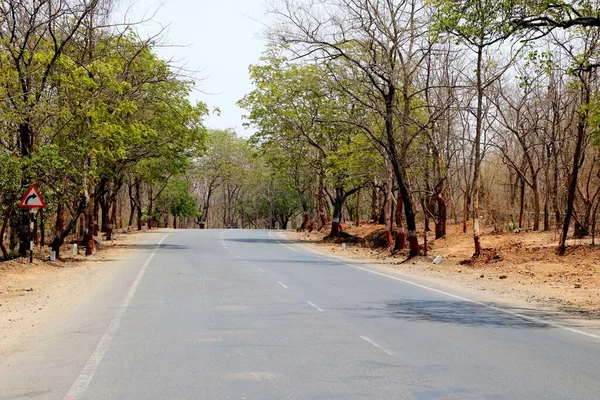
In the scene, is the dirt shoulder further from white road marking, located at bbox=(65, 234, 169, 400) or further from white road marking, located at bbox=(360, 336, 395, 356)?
white road marking, located at bbox=(360, 336, 395, 356)

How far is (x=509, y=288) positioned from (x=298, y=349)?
1272cm

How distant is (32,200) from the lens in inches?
986

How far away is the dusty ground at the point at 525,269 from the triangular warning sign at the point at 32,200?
526 inches

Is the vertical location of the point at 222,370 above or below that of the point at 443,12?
below

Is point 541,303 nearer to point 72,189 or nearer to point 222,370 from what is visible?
point 222,370

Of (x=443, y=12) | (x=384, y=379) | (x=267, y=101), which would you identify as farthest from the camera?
(x=267, y=101)

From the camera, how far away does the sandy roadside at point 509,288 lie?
52.7ft

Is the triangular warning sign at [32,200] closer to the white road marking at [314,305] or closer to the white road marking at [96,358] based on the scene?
the white road marking at [96,358]

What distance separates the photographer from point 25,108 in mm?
24625

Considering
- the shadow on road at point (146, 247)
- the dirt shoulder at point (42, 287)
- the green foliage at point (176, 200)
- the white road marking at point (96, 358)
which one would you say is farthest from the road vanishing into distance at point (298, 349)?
the green foliage at point (176, 200)

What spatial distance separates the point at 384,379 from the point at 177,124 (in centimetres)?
3349

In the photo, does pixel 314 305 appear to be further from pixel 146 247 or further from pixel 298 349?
pixel 146 247

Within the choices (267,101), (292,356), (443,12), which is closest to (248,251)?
(267,101)

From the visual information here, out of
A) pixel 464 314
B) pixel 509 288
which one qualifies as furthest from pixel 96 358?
pixel 509 288
